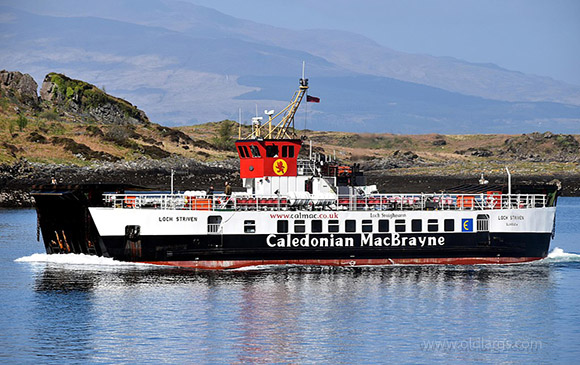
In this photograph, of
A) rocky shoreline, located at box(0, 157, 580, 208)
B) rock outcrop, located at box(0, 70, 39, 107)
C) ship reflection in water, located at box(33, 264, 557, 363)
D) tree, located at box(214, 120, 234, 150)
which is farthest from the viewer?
tree, located at box(214, 120, 234, 150)

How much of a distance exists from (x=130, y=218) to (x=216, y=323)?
12.3 metres

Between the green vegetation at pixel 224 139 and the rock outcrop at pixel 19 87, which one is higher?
the rock outcrop at pixel 19 87

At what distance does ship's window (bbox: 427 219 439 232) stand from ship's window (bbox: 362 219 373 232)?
330 centimetres

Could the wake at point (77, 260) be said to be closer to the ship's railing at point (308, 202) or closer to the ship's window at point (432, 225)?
the ship's railing at point (308, 202)

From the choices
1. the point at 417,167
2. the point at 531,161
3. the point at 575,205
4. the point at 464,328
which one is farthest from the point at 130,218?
the point at 531,161

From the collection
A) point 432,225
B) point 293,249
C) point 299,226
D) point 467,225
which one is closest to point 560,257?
point 467,225

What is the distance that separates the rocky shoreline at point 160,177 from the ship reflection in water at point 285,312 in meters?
56.4

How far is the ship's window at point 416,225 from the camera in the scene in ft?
170

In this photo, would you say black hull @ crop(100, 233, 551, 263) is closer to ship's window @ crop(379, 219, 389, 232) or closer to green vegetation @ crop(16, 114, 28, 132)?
→ ship's window @ crop(379, 219, 389, 232)

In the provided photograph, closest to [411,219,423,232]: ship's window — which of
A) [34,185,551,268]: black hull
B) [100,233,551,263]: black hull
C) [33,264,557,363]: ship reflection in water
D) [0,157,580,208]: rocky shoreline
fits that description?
[34,185,551,268]: black hull

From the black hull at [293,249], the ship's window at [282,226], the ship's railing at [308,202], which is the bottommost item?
the black hull at [293,249]

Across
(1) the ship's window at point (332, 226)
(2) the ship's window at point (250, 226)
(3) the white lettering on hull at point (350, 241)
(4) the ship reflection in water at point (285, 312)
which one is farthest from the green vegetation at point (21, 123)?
(1) the ship's window at point (332, 226)

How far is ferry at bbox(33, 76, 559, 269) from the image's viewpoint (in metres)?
49.8

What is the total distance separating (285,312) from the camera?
41.1 meters
